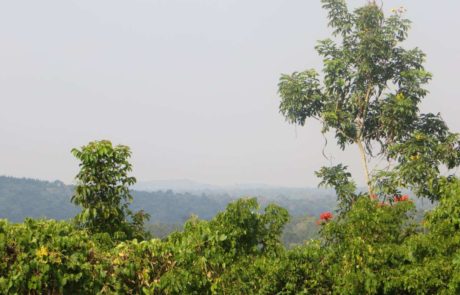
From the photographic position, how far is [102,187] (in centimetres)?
1150

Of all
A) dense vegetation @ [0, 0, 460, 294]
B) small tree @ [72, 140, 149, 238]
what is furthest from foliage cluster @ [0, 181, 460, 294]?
small tree @ [72, 140, 149, 238]

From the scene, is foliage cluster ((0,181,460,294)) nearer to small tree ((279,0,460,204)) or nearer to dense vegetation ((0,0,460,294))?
dense vegetation ((0,0,460,294))

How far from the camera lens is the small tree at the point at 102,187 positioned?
36.9 feet

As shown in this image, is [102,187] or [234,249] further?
[102,187]

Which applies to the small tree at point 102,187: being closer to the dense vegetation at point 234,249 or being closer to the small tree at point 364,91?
the dense vegetation at point 234,249

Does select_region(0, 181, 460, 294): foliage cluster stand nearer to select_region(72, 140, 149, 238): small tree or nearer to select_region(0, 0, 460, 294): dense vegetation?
select_region(0, 0, 460, 294): dense vegetation

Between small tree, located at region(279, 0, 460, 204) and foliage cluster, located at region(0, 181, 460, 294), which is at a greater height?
small tree, located at region(279, 0, 460, 204)

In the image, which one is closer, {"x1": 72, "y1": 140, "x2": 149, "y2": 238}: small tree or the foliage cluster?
the foliage cluster

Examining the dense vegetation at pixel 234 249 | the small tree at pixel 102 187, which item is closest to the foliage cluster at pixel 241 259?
the dense vegetation at pixel 234 249

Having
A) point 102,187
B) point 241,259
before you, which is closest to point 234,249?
point 241,259

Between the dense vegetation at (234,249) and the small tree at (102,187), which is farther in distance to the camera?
the small tree at (102,187)

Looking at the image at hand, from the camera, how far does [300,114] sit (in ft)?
55.8

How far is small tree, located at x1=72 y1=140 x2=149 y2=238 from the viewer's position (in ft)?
36.9

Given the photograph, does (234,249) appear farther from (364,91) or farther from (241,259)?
(364,91)
